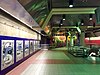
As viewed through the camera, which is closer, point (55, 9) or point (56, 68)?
point (56, 68)

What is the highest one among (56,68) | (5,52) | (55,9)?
(55,9)

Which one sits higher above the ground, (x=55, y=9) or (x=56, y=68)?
(x=55, y=9)

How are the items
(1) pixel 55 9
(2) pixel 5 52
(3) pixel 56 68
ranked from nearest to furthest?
(2) pixel 5 52, (3) pixel 56 68, (1) pixel 55 9

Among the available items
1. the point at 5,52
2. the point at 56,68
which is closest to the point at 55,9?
the point at 56,68

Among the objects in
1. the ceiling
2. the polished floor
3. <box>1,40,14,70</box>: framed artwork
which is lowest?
the polished floor

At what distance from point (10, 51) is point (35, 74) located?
58.2 inches

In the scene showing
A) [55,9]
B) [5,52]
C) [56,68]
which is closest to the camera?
[5,52]

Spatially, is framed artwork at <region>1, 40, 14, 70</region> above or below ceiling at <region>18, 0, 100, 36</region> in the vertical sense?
below

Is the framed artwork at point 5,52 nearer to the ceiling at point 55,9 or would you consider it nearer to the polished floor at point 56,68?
the polished floor at point 56,68

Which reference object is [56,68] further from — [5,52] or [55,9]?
[55,9]

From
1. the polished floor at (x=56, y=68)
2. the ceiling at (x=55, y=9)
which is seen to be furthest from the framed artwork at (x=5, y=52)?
the ceiling at (x=55, y=9)

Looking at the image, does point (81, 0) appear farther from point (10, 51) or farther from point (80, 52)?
point (80, 52)

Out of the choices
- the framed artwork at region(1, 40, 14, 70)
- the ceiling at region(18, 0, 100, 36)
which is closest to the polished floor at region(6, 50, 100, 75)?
the framed artwork at region(1, 40, 14, 70)

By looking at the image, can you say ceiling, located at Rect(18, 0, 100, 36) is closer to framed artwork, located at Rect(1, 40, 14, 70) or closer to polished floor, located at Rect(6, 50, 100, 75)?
framed artwork, located at Rect(1, 40, 14, 70)
